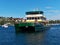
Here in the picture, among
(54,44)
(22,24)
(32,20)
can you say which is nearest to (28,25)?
(22,24)

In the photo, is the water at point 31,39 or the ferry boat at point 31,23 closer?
the water at point 31,39

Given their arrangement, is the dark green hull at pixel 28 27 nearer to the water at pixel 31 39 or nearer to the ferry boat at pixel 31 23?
the ferry boat at pixel 31 23

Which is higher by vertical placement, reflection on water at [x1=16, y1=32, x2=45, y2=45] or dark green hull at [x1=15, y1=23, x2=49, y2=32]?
dark green hull at [x1=15, y1=23, x2=49, y2=32]

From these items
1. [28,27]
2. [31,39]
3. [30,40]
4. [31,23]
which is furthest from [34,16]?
[30,40]

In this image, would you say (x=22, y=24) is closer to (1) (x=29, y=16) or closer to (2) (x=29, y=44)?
(1) (x=29, y=16)

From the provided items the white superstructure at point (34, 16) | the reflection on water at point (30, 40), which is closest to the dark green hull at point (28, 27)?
the white superstructure at point (34, 16)

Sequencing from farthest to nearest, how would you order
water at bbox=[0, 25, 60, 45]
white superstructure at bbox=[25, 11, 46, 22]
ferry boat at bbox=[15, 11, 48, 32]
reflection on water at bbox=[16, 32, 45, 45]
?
white superstructure at bbox=[25, 11, 46, 22] < ferry boat at bbox=[15, 11, 48, 32] < water at bbox=[0, 25, 60, 45] < reflection on water at bbox=[16, 32, 45, 45]

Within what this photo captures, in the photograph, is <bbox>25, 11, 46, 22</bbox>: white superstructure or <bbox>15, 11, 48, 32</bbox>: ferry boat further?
<bbox>25, 11, 46, 22</bbox>: white superstructure

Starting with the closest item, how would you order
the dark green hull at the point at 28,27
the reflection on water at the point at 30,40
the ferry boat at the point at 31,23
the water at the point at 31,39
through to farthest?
the reflection on water at the point at 30,40 → the water at the point at 31,39 → the dark green hull at the point at 28,27 → the ferry boat at the point at 31,23

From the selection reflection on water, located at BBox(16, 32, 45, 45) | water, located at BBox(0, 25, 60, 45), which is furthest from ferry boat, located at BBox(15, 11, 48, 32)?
reflection on water, located at BBox(16, 32, 45, 45)

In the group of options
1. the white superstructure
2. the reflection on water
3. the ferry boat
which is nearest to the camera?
the reflection on water

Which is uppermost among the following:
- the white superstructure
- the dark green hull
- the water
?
the white superstructure

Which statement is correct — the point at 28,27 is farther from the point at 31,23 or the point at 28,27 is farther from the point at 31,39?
the point at 31,39

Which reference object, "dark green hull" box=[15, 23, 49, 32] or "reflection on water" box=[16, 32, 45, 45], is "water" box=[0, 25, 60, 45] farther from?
"dark green hull" box=[15, 23, 49, 32]
